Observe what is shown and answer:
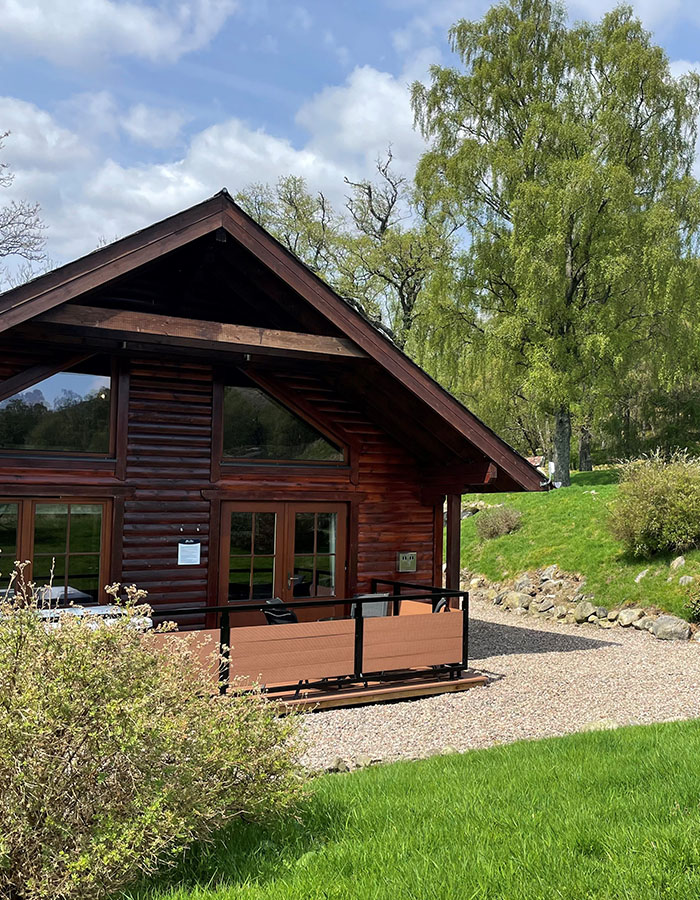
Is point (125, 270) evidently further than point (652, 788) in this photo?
Yes

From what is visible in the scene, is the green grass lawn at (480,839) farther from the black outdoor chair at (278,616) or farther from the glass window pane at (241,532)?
the glass window pane at (241,532)

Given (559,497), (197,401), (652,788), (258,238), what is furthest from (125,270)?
(559,497)

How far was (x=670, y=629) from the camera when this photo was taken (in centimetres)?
1292

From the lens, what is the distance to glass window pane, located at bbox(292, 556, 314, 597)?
10742 mm

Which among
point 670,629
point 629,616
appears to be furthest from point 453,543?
point 629,616

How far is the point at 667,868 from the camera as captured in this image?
361 centimetres

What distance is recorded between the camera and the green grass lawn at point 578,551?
14.5 meters

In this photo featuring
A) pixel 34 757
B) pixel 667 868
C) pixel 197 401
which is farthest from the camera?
pixel 197 401

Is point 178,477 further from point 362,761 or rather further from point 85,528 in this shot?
point 362,761

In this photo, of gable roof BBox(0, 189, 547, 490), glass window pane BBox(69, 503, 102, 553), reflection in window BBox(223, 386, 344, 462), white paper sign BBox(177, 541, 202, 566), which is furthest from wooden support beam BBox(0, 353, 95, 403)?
white paper sign BBox(177, 541, 202, 566)

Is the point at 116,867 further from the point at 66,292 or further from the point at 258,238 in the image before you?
the point at 258,238

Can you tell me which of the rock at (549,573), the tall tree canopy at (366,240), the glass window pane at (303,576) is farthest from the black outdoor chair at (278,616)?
the tall tree canopy at (366,240)

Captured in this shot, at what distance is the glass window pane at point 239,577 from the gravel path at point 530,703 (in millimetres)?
2674

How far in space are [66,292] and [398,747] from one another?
17.3 feet
